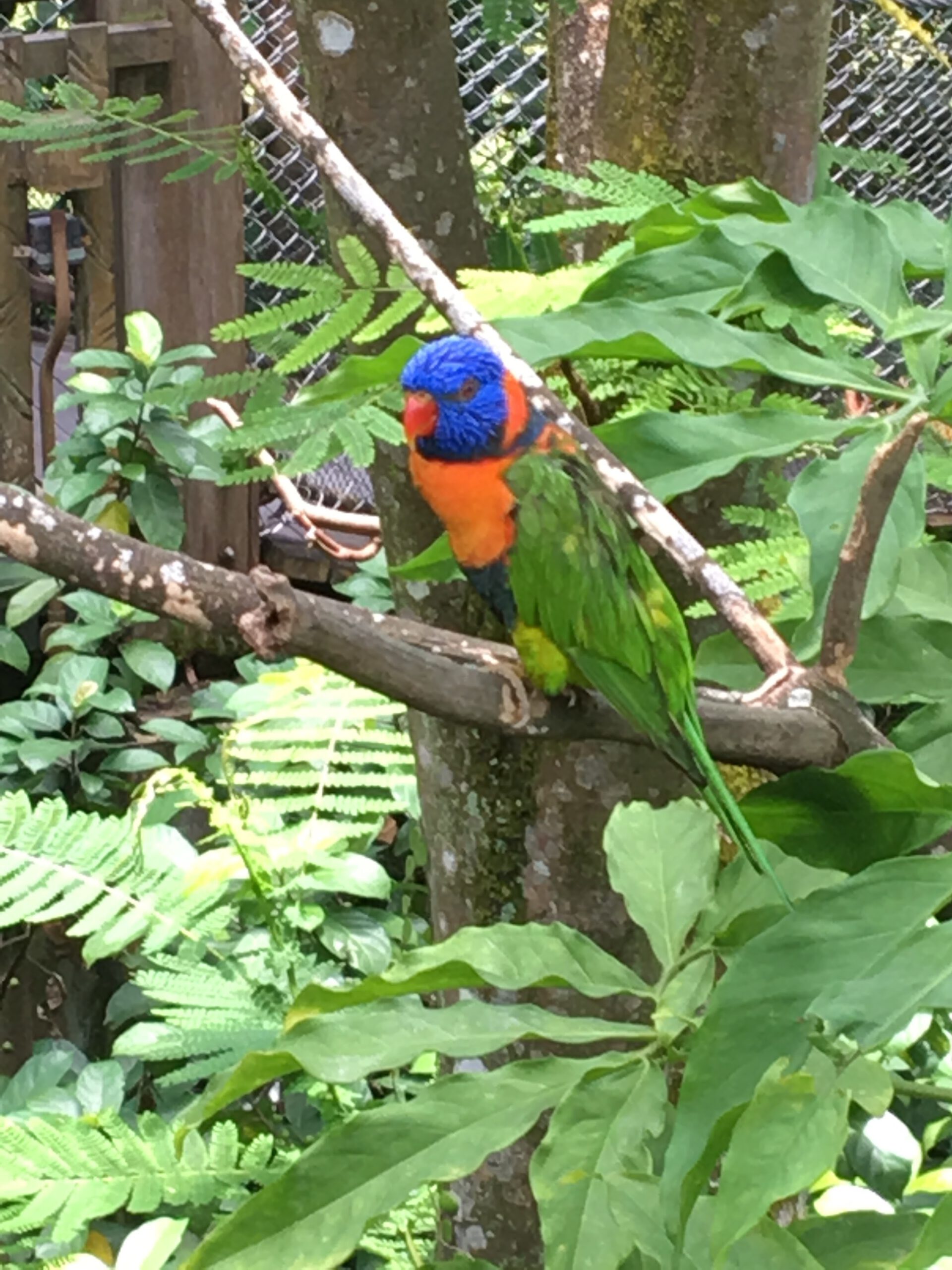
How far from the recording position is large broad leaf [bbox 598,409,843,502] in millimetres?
663

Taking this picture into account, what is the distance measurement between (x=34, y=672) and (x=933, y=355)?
5.30 ft

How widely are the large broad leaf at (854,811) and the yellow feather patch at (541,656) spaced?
23 cm

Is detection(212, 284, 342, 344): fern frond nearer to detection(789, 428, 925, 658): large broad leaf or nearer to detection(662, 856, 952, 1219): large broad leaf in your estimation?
detection(789, 428, 925, 658): large broad leaf

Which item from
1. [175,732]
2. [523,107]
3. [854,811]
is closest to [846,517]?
[854,811]

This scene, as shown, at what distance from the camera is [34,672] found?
1.92 m

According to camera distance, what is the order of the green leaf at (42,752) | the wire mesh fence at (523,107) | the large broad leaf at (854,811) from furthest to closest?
the wire mesh fence at (523,107), the green leaf at (42,752), the large broad leaf at (854,811)

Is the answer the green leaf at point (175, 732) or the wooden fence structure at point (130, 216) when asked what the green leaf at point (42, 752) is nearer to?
the green leaf at point (175, 732)

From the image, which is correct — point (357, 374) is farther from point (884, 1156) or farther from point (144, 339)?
point (144, 339)

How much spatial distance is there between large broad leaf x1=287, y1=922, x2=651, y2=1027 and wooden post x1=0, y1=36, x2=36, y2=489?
1388mm

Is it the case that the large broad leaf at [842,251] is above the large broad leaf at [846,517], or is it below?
above

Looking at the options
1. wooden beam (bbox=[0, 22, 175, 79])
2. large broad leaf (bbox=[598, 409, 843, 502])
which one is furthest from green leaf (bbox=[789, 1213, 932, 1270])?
wooden beam (bbox=[0, 22, 175, 79])

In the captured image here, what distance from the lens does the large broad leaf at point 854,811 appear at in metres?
0.56

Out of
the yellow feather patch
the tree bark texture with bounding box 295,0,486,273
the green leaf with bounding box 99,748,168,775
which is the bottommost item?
the green leaf with bounding box 99,748,168,775

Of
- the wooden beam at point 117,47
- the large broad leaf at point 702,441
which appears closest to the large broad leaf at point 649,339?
the large broad leaf at point 702,441
